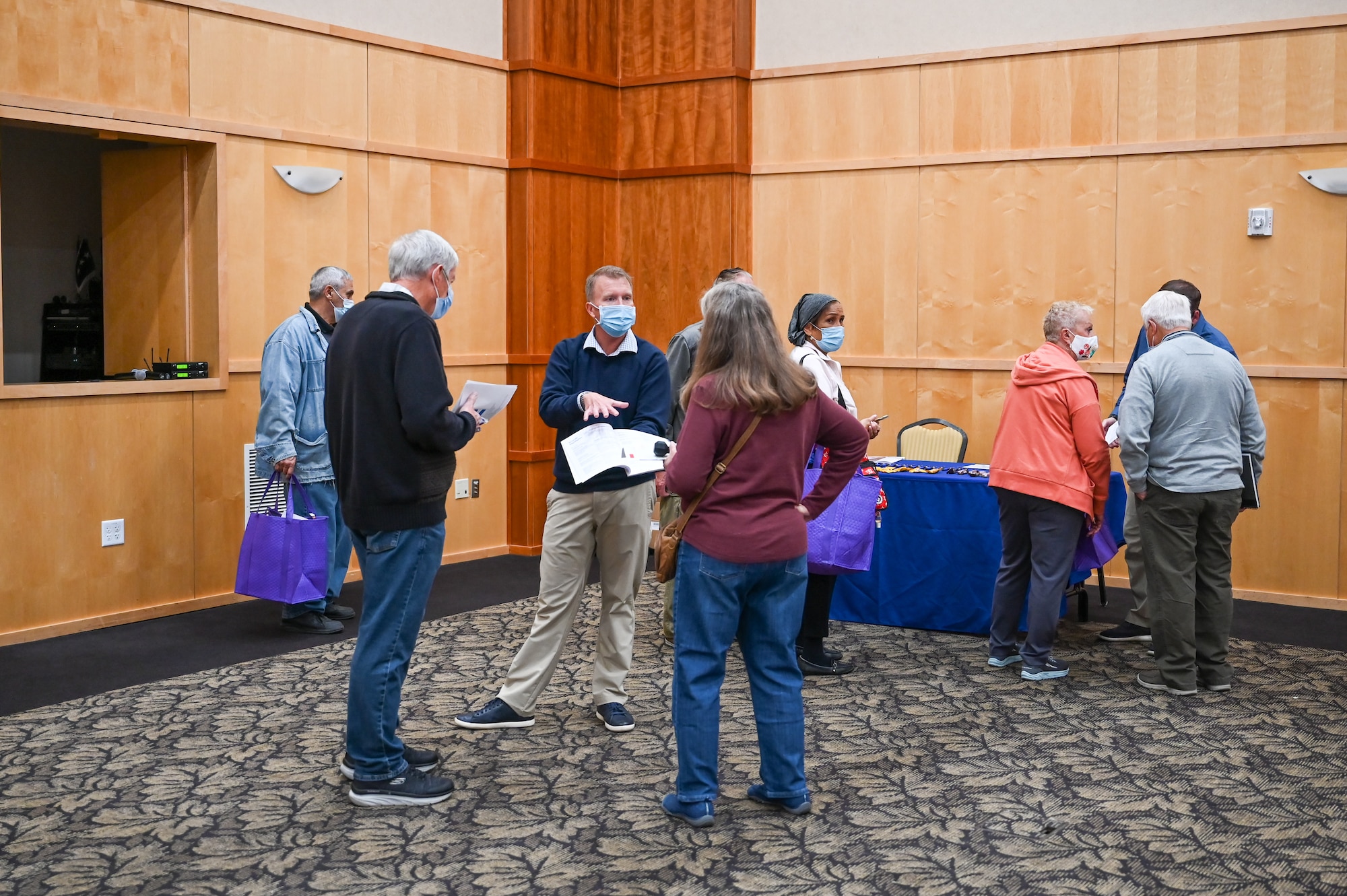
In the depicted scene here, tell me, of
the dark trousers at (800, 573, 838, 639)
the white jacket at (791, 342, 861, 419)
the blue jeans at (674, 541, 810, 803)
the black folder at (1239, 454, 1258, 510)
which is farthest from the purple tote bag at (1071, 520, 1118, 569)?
the blue jeans at (674, 541, 810, 803)

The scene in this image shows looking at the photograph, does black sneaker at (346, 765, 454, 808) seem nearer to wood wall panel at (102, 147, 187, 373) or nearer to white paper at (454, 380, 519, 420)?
white paper at (454, 380, 519, 420)

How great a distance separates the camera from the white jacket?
17.1ft

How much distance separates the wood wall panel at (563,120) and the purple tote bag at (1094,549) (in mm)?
4450

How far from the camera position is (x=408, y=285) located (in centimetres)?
382

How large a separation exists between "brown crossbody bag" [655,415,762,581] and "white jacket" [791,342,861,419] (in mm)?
1594

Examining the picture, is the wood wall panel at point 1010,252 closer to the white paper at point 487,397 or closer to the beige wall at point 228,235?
the beige wall at point 228,235

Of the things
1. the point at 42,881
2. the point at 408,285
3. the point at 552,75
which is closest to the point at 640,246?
the point at 552,75

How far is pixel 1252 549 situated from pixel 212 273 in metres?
6.01

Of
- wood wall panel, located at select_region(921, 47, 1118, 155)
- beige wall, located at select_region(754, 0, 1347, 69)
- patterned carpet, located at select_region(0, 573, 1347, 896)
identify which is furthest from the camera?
wood wall panel, located at select_region(921, 47, 1118, 155)

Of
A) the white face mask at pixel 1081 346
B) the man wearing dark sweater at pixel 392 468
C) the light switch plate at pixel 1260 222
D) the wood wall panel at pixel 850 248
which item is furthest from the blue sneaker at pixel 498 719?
the light switch plate at pixel 1260 222

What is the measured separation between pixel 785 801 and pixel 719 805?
0.22 m

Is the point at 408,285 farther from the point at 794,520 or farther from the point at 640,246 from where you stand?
the point at 640,246

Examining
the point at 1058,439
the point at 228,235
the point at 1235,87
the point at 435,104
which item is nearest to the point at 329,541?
the point at 228,235

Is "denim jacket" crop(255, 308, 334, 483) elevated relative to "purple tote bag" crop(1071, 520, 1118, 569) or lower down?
elevated
